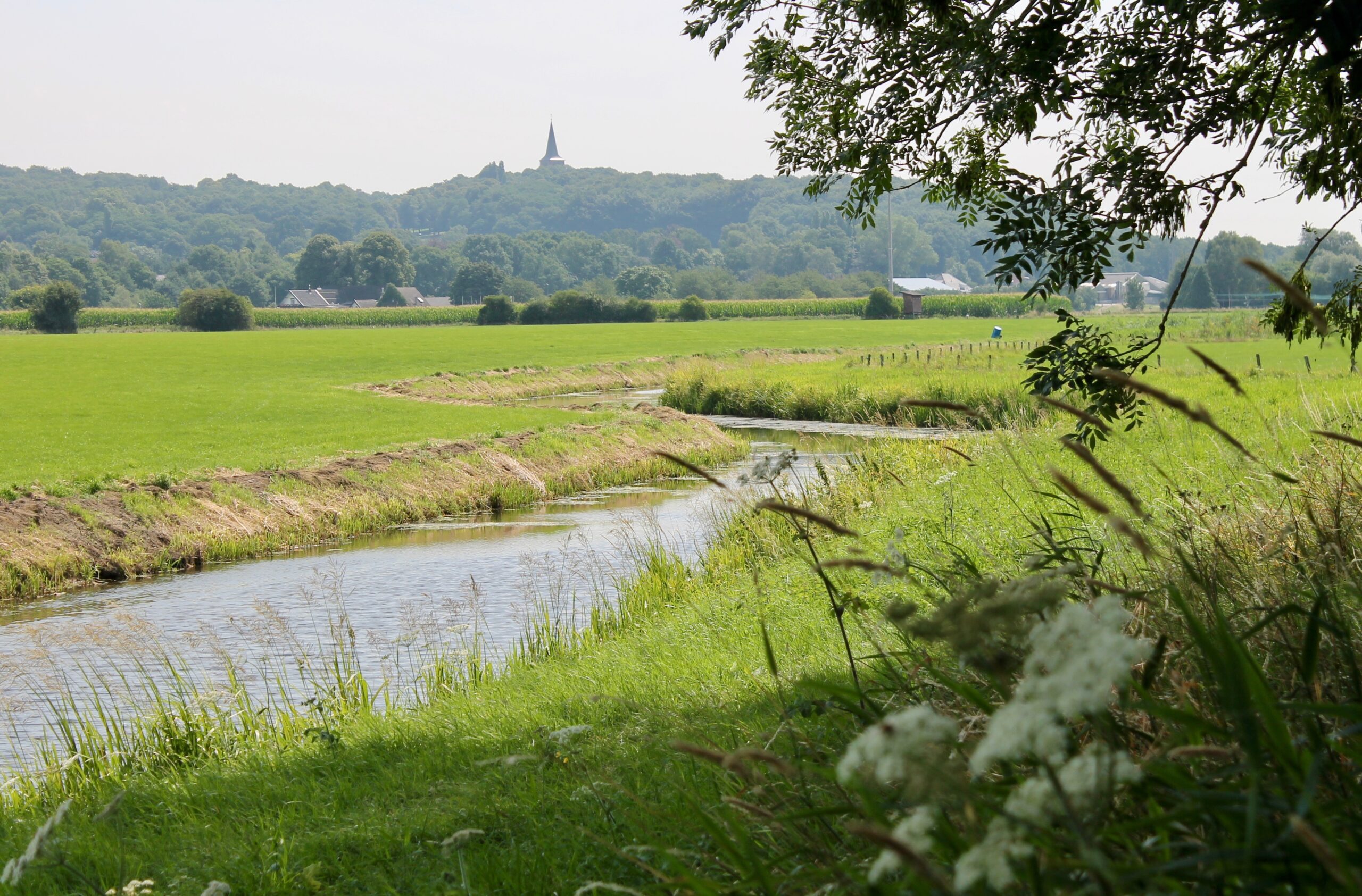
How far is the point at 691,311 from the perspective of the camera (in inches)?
Answer: 4599

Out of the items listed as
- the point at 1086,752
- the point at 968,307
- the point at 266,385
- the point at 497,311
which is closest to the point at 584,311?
the point at 497,311

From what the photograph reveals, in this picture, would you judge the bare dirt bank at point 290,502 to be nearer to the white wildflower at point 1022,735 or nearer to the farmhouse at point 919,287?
the white wildflower at point 1022,735

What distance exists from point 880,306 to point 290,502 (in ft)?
357

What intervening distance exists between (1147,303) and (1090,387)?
173 metres

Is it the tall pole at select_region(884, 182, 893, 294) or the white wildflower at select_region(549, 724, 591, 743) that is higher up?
the tall pole at select_region(884, 182, 893, 294)

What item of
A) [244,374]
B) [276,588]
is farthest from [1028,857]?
[244,374]

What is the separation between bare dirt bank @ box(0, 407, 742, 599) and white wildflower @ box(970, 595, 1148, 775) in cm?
1741

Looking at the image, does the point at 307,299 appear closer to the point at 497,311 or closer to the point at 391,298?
the point at 391,298

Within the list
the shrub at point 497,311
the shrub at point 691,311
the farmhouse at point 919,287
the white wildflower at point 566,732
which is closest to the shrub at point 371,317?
the shrub at point 497,311

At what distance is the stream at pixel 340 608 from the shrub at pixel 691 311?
94.3 m

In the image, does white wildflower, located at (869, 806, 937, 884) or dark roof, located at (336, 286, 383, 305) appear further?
dark roof, located at (336, 286, 383, 305)

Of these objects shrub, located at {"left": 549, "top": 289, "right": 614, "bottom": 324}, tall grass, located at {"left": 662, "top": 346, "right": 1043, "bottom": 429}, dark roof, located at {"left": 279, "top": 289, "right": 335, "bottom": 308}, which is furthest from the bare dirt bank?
dark roof, located at {"left": 279, "top": 289, "right": 335, "bottom": 308}

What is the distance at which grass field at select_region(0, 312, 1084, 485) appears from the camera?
2567cm

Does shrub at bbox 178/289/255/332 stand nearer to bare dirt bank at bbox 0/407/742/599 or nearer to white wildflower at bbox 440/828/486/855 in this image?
bare dirt bank at bbox 0/407/742/599
